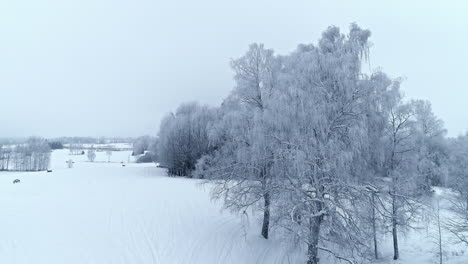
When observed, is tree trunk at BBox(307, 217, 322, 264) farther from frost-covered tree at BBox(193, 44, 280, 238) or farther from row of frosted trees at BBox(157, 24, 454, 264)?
frost-covered tree at BBox(193, 44, 280, 238)

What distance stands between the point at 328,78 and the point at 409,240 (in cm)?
1295

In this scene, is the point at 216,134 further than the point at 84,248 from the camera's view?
Yes

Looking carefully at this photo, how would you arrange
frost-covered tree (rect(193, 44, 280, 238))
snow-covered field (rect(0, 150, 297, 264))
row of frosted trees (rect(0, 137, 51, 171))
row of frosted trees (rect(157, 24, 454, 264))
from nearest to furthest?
1. row of frosted trees (rect(157, 24, 454, 264))
2. snow-covered field (rect(0, 150, 297, 264))
3. frost-covered tree (rect(193, 44, 280, 238))
4. row of frosted trees (rect(0, 137, 51, 171))

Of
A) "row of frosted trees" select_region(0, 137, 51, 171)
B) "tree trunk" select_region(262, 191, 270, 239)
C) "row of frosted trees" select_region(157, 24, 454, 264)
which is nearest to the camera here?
"row of frosted trees" select_region(157, 24, 454, 264)

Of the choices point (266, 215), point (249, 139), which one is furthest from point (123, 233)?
point (249, 139)

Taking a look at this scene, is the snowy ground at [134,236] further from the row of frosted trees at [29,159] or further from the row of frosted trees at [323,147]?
the row of frosted trees at [29,159]

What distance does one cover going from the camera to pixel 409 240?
1748 centimetres

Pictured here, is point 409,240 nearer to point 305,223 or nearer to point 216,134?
point 305,223

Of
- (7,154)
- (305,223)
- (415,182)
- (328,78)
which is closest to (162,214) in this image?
(305,223)

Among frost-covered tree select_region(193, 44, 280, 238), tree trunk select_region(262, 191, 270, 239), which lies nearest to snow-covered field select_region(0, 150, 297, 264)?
tree trunk select_region(262, 191, 270, 239)

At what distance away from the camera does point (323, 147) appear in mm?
10211

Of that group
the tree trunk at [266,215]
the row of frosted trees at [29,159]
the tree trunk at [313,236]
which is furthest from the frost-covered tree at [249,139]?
the row of frosted trees at [29,159]

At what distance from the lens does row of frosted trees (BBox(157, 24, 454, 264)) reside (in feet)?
33.3

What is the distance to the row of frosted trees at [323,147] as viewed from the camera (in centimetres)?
1014
